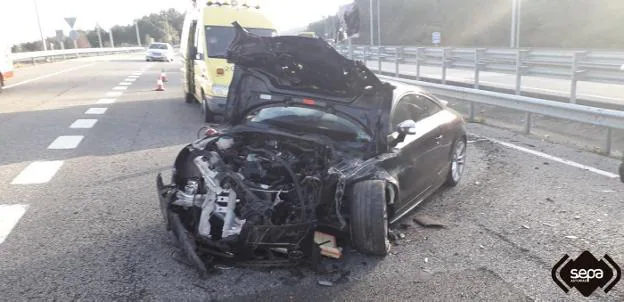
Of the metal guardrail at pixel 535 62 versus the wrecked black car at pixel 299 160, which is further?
the metal guardrail at pixel 535 62

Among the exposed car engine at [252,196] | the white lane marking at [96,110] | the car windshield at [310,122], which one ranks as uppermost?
the car windshield at [310,122]

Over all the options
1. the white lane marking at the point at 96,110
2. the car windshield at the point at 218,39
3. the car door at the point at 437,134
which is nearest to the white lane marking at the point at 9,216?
the car door at the point at 437,134

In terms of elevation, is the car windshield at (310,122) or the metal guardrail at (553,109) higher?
the car windshield at (310,122)

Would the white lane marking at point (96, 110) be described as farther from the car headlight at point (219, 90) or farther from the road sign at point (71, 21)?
the road sign at point (71, 21)

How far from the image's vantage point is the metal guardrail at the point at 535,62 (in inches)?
432

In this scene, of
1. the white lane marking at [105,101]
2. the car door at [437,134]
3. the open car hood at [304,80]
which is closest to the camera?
the open car hood at [304,80]

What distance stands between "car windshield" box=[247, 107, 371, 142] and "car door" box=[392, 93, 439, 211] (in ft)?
1.31

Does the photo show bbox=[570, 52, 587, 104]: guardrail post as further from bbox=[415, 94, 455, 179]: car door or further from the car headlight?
the car headlight

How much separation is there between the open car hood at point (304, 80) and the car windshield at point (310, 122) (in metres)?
0.06

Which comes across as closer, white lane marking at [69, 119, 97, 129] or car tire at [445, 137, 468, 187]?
car tire at [445, 137, 468, 187]

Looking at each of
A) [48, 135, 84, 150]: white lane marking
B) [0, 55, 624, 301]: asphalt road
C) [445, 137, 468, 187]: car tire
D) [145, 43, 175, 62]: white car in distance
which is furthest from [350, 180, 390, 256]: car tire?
[145, 43, 175, 62]: white car in distance

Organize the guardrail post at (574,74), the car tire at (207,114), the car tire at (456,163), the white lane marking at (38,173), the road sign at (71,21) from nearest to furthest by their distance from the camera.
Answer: the car tire at (456,163)
the white lane marking at (38,173)
the guardrail post at (574,74)
the car tire at (207,114)
the road sign at (71,21)

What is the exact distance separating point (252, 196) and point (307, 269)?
28.2 inches

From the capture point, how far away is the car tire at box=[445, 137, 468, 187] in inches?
245
